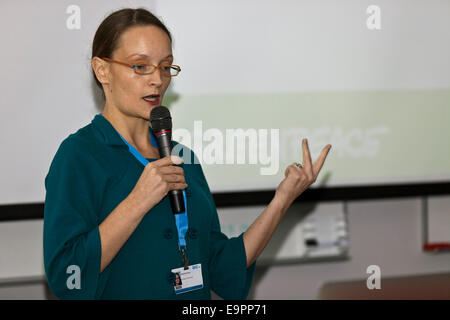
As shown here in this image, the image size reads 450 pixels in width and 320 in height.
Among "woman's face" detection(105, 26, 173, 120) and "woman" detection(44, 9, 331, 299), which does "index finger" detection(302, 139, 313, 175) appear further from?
"woman's face" detection(105, 26, 173, 120)

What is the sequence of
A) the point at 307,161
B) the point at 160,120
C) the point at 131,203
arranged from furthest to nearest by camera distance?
the point at 307,161, the point at 160,120, the point at 131,203

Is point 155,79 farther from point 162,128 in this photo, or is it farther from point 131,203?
point 131,203

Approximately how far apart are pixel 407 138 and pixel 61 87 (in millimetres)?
1646

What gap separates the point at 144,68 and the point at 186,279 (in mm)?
546

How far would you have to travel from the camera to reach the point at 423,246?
252 cm

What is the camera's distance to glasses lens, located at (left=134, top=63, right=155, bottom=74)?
1213mm

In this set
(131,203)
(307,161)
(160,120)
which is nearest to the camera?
(131,203)

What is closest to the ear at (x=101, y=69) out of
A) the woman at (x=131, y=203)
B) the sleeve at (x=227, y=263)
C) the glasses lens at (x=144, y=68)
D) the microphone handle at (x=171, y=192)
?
the woman at (x=131, y=203)

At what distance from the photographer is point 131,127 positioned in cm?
129

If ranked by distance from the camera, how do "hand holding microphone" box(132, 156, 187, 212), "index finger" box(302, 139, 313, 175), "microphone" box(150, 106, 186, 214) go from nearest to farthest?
"hand holding microphone" box(132, 156, 187, 212) < "microphone" box(150, 106, 186, 214) < "index finger" box(302, 139, 313, 175)

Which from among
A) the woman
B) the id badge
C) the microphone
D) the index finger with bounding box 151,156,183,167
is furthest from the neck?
the id badge

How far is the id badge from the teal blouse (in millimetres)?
13

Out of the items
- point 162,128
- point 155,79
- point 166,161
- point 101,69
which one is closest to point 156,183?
point 166,161

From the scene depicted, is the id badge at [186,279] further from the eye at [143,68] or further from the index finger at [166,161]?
the eye at [143,68]
